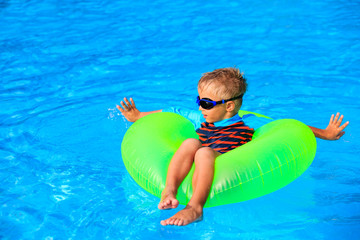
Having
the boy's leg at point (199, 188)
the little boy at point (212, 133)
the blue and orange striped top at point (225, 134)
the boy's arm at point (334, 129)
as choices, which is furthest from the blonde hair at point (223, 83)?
the boy's arm at point (334, 129)

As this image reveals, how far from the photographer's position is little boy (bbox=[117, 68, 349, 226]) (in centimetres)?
325

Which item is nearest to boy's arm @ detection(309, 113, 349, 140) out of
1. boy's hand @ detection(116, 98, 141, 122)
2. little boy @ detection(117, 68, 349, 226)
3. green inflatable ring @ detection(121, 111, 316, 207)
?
little boy @ detection(117, 68, 349, 226)

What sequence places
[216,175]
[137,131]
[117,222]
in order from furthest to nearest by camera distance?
[137,131] → [117,222] → [216,175]

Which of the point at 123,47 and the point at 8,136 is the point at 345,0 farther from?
the point at 8,136

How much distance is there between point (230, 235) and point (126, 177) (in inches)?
48.0

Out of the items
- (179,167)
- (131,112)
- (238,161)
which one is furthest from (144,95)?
(238,161)

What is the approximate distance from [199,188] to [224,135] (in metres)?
0.72

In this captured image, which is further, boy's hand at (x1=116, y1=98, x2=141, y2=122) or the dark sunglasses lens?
boy's hand at (x1=116, y1=98, x2=141, y2=122)

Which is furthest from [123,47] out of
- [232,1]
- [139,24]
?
[232,1]

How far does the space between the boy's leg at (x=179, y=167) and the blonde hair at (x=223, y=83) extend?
19.7 inches

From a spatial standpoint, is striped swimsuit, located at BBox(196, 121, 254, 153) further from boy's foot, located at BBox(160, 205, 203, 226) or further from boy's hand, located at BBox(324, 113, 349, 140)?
boy's foot, located at BBox(160, 205, 203, 226)

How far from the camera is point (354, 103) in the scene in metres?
5.36

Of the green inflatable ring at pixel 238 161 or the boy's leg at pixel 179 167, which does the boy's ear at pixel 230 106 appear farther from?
the boy's leg at pixel 179 167

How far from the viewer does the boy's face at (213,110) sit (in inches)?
146
